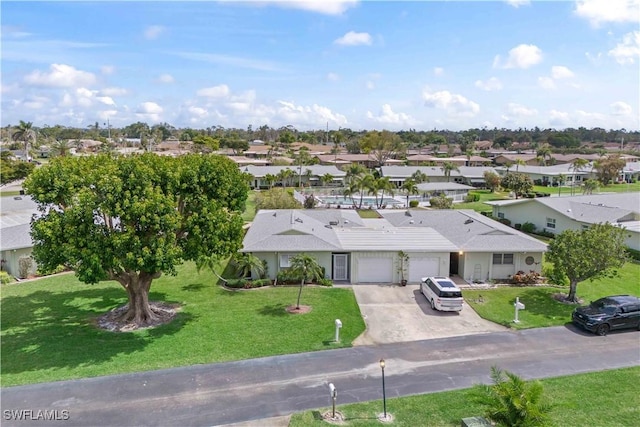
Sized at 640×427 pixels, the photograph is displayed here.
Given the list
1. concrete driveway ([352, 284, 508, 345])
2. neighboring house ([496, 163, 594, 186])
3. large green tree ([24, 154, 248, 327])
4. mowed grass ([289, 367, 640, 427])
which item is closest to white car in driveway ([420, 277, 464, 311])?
concrete driveway ([352, 284, 508, 345])

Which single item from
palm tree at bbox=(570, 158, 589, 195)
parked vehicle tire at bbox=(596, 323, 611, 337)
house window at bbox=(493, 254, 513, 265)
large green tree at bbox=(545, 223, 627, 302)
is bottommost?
parked vehicle tire at bbox=(596, 323, 611, 337)

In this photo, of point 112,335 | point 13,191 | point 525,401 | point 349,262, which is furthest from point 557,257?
point 13,191

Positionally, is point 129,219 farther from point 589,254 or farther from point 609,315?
point 589,254

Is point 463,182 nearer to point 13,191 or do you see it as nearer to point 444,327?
point 444,327

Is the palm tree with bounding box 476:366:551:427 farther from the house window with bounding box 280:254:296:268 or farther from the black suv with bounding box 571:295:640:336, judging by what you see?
the house window with bounding box 280:254:296:268

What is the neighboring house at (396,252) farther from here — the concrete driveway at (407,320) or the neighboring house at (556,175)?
the neighboring house at (556,175)

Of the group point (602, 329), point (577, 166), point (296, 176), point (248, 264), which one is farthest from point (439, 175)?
point (602, 329)
